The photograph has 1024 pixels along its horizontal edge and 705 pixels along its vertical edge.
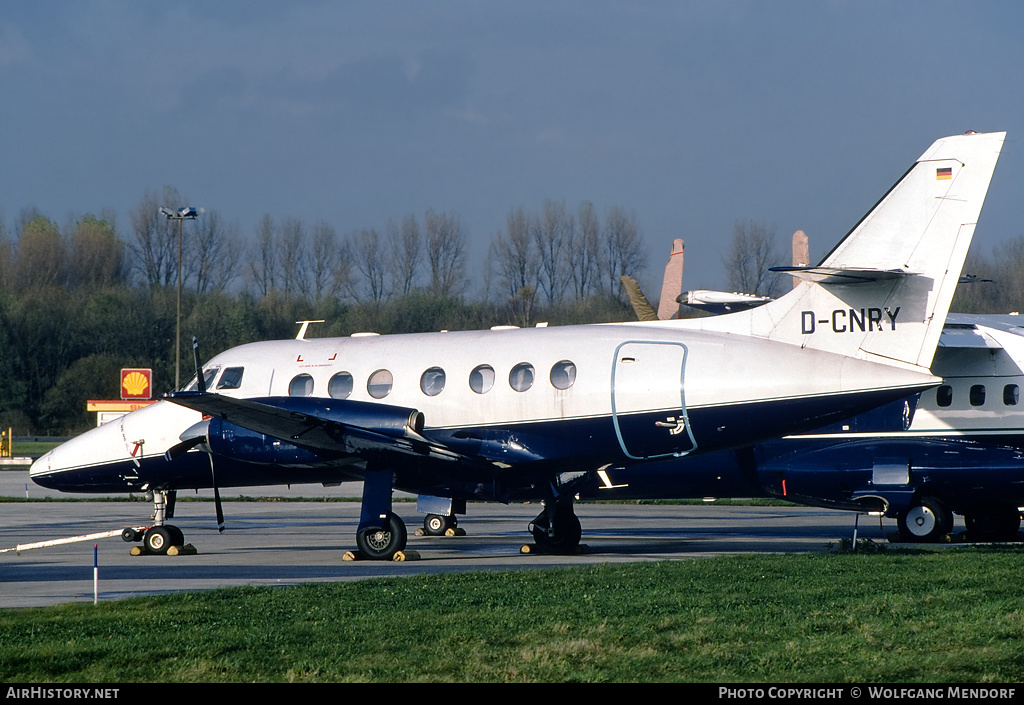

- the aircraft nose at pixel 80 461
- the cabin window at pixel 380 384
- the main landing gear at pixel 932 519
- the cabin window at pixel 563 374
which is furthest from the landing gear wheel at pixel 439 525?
the main landing gear at pixel 932 519

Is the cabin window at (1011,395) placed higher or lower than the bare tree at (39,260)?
lower

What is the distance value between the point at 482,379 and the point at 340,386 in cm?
259

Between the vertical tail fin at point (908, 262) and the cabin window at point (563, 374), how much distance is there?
3632 millimetres

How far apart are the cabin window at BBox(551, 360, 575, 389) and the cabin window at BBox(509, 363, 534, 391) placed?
1.23 feet

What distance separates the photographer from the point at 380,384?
18.7 meters

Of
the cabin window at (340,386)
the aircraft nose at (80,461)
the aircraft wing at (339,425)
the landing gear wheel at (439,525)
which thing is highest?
the cabin window at (340,386)

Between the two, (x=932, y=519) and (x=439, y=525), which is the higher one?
(x=932, y=519)

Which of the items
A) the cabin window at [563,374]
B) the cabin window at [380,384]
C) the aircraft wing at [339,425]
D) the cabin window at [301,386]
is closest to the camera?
the aircraft wing at [339,425]

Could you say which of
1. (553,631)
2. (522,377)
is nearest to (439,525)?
(522,377)

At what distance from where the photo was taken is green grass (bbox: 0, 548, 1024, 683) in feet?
27.1

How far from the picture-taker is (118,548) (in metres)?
20.3

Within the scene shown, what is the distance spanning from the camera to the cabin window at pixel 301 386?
1916cm

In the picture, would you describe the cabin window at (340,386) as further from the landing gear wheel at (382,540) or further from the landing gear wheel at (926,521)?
the landing gear wheel at (926,521)

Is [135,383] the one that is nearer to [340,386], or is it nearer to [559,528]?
[340,386]
